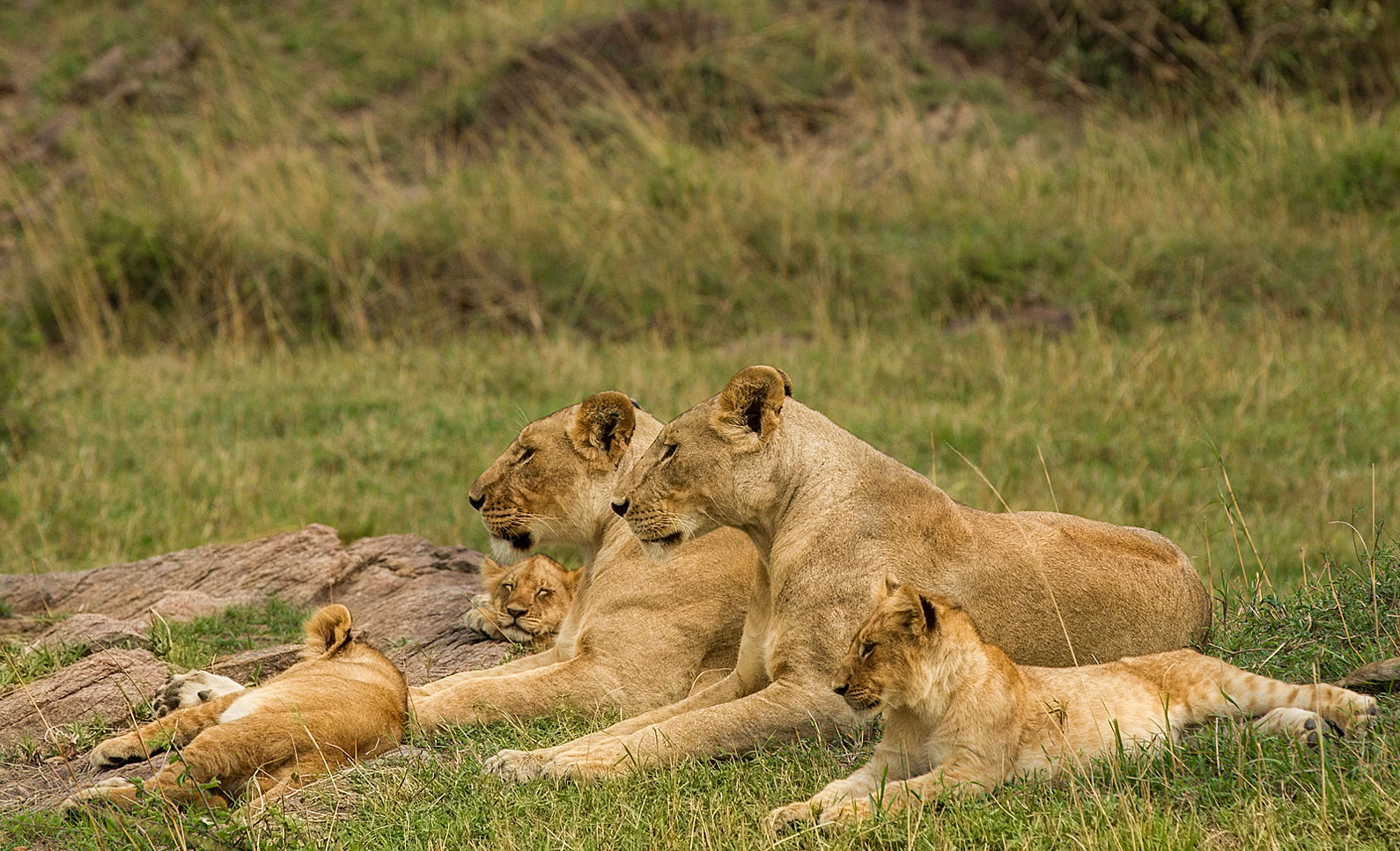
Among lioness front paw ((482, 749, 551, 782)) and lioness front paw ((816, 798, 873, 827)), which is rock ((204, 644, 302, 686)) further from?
lioness front paw ((816, 798, 873, 827))

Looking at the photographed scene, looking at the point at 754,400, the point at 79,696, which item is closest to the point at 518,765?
the point at 754,400

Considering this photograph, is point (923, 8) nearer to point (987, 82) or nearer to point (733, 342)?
point (987, 82)

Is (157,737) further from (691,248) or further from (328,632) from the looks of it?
(691,248)

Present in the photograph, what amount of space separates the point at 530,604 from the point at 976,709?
9.31ft

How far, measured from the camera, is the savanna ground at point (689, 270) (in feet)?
30.8

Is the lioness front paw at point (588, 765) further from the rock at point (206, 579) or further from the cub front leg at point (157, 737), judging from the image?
the rock at point (206, 579)

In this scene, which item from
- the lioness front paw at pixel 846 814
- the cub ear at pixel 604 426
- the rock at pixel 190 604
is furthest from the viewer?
the rock at pixel 190 604

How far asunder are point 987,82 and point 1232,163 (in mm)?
3029

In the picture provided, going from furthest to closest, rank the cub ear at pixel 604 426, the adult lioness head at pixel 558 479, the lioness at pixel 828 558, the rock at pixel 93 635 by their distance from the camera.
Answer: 1. the rock at pixel 93 635
2. the adult lioness head at pixel 558 479
3. the cub ear at pixel 604 426
4. the lioness at pixel 828 558

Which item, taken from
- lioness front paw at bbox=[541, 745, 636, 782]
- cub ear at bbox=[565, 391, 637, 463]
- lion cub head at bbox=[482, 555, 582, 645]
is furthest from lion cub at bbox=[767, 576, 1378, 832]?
lion cub head at bbox=[482, 555, 582, 645]

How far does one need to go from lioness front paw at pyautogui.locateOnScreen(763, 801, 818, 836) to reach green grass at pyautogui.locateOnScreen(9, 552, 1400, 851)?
48mm

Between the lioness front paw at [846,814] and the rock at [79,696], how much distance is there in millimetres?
2783

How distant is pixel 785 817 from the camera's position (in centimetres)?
433

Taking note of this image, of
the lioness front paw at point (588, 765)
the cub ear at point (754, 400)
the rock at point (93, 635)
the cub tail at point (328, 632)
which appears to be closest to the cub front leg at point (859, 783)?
the lioness front paw at point (588, 765)
